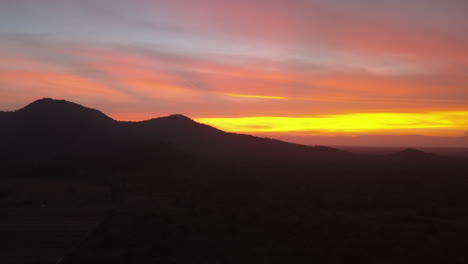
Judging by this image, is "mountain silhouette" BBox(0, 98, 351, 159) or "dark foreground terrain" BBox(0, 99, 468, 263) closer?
"dark foreground terrain" BBox(0, 99, 468, 263)

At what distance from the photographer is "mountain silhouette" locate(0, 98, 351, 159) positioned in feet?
246

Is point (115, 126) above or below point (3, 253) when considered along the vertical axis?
above

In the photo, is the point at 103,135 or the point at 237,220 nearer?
the point at 237,220

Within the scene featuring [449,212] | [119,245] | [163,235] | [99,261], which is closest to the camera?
[99,261]

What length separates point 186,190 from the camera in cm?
3288

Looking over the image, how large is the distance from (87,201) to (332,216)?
13019mm

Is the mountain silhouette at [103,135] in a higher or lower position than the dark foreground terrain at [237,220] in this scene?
higher

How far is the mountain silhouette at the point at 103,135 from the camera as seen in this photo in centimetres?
7491

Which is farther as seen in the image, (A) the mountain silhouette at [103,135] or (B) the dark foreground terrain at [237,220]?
(A) the mountain silhouette at [103,135]

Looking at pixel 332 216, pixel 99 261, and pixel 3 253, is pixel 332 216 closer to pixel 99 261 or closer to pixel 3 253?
pixel 99 261

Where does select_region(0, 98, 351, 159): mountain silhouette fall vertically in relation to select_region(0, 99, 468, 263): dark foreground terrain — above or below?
above

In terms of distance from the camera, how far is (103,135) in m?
79.6

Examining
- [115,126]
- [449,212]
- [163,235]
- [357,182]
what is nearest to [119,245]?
[163,235]

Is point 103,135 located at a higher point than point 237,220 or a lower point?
higher
